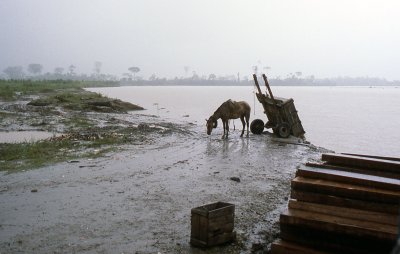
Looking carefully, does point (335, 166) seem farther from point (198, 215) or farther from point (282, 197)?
point (282, 197)

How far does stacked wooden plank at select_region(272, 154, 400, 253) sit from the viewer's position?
4370 mm

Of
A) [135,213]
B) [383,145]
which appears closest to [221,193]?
[135,213]

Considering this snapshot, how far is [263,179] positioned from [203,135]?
28.2 feet

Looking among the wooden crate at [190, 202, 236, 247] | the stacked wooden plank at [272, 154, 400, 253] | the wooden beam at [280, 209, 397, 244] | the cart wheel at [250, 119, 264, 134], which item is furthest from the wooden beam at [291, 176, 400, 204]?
the cart wheel at [250, 119, 264, 134]

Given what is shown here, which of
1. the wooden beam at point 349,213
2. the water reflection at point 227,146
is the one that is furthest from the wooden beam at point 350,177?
the water reflection at point 227,146

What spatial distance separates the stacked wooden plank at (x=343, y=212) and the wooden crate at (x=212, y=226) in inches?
35.3

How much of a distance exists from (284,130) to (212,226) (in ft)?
41.9

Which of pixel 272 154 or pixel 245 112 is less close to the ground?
pixel 245 112

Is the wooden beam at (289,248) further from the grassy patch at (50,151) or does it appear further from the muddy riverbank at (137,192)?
the grassy patch at (50,151)

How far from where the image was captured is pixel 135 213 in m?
6.99

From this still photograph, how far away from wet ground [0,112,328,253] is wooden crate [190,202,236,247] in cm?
13

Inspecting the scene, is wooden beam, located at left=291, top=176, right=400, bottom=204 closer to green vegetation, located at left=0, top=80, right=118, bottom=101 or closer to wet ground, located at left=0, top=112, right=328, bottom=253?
wet ground, located at left=0, top=112, right=328, bottom=253

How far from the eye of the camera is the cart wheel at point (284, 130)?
1741 centimetres

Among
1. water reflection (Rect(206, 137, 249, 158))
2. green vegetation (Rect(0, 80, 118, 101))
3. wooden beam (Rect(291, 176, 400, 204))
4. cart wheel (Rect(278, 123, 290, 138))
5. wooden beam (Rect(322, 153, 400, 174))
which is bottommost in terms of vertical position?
water reflection (Rect(206, 137, 249, 158))
